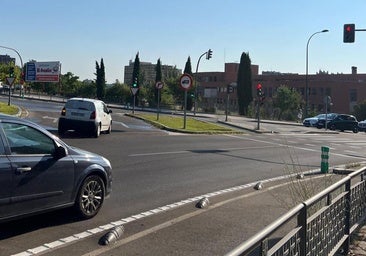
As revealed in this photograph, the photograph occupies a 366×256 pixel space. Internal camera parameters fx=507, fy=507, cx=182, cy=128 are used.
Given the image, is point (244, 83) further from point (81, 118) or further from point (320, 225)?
point (320, 225)

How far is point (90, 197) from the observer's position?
7.46 meters

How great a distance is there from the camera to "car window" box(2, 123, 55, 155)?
6188 mm

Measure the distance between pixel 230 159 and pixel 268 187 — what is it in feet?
18.0

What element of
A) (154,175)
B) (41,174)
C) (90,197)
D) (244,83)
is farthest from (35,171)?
(244,83)

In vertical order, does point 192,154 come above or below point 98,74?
below

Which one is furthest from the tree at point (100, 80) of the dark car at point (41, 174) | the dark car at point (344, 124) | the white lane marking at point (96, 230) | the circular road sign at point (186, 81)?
the dark car at point (41, 174)

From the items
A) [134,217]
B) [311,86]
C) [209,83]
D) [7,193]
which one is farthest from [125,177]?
[209,83]

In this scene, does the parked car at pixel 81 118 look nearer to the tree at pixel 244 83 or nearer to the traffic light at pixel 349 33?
the traffic light at pixel 349 33

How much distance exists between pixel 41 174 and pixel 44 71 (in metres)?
82.3

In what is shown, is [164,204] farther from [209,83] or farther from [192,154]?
[209,83]

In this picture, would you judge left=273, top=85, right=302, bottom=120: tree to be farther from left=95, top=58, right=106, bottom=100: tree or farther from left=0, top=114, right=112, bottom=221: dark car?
left=0, top=114, right=112, bottom=221: dark car

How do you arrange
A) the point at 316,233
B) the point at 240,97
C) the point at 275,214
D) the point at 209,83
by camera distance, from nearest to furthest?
the point at 316,233 → the point at 275,214 → the point at 240,97 → the point at 209,83

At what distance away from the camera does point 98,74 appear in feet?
302

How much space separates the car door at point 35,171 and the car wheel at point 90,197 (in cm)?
29
